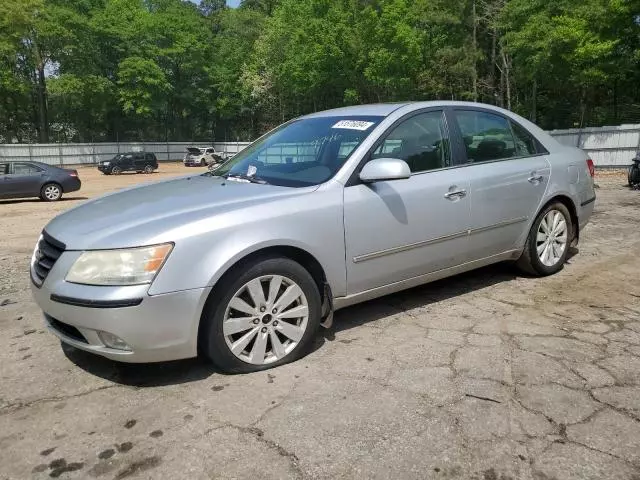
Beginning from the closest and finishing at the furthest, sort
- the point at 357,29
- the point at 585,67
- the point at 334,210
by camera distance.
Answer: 1. the point at 334,210
2. the point at 585,67
3. the point at 357,29

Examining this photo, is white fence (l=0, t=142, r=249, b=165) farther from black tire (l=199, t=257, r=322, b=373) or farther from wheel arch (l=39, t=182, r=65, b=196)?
black tire (l=199, t=257, r=322, b=373)

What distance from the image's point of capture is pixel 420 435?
2.50 meters

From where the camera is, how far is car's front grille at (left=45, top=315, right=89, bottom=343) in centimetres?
299

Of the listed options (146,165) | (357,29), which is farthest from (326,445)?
(357,29)

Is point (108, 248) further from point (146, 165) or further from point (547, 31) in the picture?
point (146, 165)

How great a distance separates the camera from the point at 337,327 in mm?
3943

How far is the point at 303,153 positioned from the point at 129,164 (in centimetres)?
3330

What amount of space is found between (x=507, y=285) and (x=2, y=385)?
13.0 feet

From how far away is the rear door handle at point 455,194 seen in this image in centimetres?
399

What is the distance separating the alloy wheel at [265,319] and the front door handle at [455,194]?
144cm

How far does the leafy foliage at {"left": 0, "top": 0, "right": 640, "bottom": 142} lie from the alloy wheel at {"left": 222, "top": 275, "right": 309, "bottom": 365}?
27200mm

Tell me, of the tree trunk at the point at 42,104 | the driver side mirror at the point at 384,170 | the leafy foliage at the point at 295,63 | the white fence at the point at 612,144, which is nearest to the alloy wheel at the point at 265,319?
the driver side mirror at the point at 384,170

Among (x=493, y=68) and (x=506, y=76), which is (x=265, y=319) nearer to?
(x=506, y=76)

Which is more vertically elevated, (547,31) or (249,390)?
(547,31)
